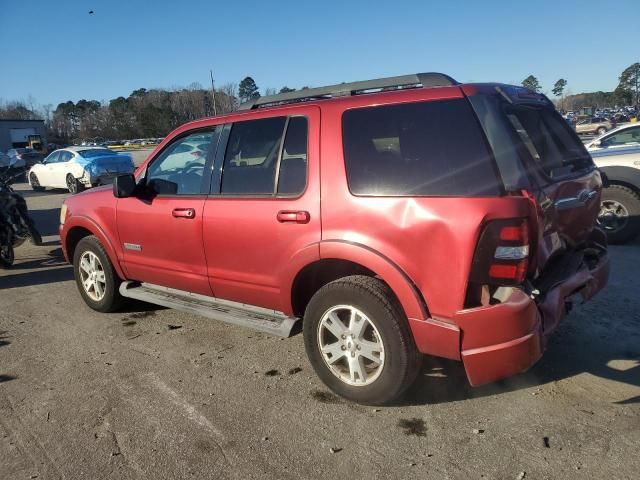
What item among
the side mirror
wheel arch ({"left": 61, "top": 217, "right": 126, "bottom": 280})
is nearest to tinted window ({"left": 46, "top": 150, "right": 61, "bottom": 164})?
wheel arch ({"left": 61, "top": 217, "right": 126, "bottom": 280})

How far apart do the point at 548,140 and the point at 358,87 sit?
1317mm

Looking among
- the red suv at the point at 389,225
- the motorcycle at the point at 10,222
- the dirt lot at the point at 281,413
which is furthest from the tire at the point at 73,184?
the red suv at the point at 389,225

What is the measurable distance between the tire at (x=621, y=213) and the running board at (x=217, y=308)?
5.03 m

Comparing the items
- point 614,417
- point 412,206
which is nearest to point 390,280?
point 412,206

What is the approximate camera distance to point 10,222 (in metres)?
7.28

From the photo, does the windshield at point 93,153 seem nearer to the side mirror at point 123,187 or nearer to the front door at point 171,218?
the front door at point 171,218

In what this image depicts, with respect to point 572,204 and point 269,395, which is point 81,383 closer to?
point 269,395

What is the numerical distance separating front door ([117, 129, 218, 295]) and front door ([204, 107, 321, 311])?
16 cm

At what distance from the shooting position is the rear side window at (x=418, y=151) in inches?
106

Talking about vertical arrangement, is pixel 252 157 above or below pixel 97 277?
above

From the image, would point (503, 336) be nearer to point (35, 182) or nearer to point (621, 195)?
point (621, 195)

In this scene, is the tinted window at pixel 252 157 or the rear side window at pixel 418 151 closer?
the rear side window at pixel 418 151

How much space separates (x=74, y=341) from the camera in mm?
4430

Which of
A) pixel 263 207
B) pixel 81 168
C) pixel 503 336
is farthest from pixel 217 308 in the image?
pixel 81 168
